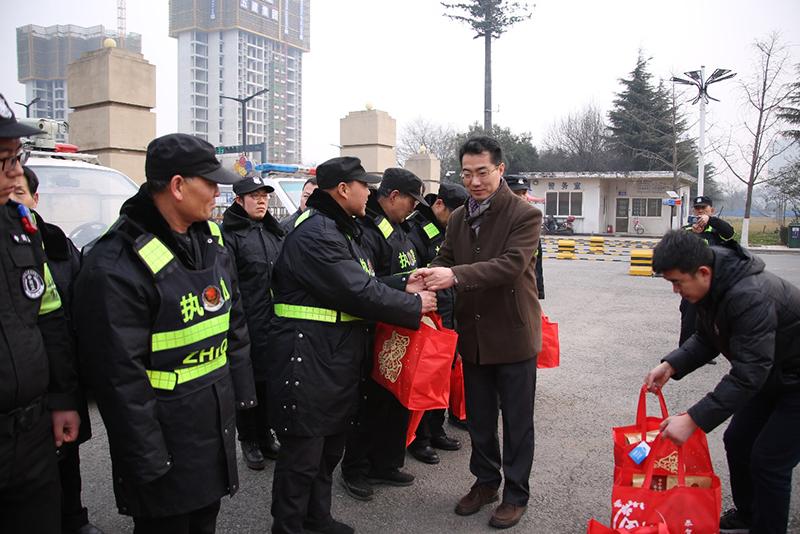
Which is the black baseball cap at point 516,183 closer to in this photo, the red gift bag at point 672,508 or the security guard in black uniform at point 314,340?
the security guard in black uniform at point 314,340

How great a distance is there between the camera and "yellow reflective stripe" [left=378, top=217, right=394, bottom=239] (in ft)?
14.2

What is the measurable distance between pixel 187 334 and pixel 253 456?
242cm

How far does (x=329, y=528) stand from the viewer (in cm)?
339

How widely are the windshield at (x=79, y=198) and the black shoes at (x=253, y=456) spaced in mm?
2738

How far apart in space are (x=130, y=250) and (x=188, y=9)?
105719 mm

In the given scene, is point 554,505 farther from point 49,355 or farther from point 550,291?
point 550,291

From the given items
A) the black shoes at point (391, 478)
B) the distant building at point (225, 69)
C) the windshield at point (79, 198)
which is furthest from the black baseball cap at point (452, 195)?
the distant building at point (225, 69)

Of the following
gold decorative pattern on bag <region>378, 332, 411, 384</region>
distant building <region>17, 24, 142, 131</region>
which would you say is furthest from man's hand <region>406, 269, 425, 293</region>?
distant building <region>17, 24, 142, 131</region>

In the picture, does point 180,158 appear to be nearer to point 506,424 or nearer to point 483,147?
point 483,147

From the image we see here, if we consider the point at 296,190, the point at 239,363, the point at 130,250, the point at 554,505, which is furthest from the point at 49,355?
the point at 296,190

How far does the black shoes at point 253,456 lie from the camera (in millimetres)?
4375

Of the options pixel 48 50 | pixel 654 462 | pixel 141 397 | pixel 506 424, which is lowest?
pixel 506 424

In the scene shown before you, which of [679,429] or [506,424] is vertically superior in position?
[679,429]

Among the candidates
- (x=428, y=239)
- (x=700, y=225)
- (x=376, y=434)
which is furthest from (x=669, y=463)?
(x=700, y=225)
